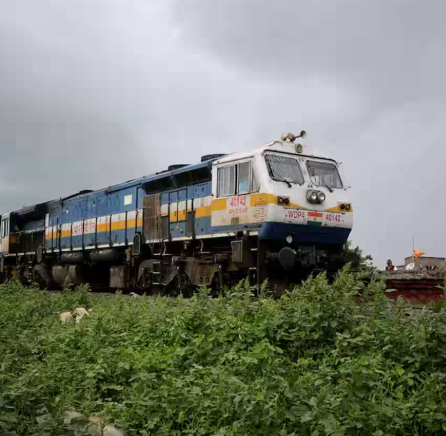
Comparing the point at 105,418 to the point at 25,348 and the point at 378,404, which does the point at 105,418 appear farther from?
the point at 25,348

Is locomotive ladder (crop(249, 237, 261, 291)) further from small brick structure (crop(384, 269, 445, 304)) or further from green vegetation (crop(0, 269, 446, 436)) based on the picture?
green vegetation (crop(0, 269, 446, 436))

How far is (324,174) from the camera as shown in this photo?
1359 cm

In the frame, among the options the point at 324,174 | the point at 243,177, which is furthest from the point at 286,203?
the point at 324,174

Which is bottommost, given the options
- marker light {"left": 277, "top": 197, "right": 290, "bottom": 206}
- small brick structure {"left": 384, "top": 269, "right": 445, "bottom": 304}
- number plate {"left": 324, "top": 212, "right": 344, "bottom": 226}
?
small brick structure {"left": 384, "top": 269, "right": 445, "bottom": 304}

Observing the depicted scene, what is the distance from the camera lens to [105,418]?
524cm

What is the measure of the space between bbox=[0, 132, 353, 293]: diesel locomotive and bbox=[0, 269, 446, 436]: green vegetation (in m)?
4.37

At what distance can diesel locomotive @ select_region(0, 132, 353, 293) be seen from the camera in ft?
39.9

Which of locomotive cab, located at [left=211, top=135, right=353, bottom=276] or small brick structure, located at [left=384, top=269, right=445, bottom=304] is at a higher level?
locomotive cab, located at [left=211, top=135, right=353, bottom=276]

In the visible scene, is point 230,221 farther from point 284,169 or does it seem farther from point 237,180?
point 284,169

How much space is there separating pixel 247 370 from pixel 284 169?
302 inches

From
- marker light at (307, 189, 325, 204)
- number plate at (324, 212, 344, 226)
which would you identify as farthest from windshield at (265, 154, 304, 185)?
number plate at (324, 212, 344, 226)

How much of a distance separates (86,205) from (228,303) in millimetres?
15040

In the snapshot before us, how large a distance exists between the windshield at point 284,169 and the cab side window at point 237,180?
435 mm

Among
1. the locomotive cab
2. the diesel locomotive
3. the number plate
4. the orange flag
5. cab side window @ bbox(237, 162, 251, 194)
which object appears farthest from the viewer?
the orange flag
